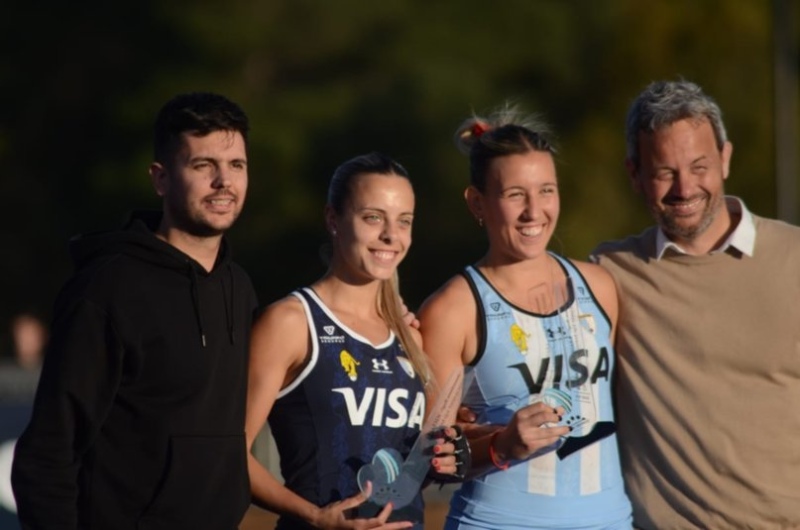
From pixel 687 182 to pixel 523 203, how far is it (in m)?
0.63

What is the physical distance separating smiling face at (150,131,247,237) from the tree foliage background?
62.5ft

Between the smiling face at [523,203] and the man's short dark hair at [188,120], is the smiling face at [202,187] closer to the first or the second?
the man's short dark hair at [188,120]

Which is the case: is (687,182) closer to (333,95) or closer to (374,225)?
(374,225)

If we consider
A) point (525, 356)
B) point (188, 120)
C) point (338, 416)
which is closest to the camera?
point (188, 120)

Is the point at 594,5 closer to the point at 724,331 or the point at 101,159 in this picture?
the point at 101,159

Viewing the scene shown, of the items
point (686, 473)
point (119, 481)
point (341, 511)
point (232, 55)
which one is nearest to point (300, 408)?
point (341, 511)

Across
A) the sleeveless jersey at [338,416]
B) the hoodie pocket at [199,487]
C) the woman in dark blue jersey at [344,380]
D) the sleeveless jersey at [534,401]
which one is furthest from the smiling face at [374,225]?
the hoodie pocket at [199,487]

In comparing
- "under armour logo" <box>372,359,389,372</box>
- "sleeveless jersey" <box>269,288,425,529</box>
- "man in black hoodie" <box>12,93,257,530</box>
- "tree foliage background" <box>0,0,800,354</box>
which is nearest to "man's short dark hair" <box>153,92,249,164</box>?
"man in black hoodie" <box>12,93,257,530</box>

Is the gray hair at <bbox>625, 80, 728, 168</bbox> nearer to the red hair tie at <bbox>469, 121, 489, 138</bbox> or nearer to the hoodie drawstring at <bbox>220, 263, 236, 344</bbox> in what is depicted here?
the red hair tie at <bbox>469, 121, 489, 138</bbox>

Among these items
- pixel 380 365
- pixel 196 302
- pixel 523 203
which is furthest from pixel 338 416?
pixel 523 203

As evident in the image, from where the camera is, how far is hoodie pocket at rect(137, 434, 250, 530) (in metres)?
4.65

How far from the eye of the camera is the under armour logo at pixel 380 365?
203 inches

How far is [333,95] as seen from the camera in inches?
1105

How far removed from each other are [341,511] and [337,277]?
794 mm
